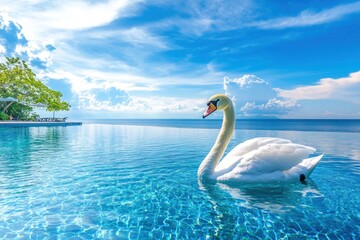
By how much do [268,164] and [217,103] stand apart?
2.18 m

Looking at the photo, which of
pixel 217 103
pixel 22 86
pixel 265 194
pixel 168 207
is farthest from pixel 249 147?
pixel 22 86

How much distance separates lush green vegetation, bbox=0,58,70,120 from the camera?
40469mm

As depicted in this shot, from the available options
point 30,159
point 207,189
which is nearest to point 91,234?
point 207,189

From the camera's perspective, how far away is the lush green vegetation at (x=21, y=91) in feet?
133

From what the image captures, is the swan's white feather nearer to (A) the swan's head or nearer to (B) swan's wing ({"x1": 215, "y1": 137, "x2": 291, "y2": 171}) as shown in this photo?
(B) swan's wing ({"x1": 215, "y1": 137, "x2": 291, "y2": 171})

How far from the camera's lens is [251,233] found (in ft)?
13.4

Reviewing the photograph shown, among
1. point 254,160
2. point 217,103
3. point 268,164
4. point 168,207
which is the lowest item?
point 168,207

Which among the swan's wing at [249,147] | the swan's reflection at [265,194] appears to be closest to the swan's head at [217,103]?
the swan's wing at [249,147]

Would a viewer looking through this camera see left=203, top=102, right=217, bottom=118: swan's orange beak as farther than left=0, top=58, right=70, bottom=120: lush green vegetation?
No

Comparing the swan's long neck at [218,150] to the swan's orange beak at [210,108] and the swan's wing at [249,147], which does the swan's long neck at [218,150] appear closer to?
the swan's wing at [249,147]

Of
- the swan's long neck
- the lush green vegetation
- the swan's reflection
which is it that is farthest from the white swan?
the lush green vegetation

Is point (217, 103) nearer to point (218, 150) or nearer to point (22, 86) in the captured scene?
point (218, 150)

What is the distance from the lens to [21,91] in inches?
1660

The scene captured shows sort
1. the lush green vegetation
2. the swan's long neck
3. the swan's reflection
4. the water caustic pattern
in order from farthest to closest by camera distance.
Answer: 1. the lush green vegetation
2. the swan's long neck
3. the swan's reflection
4. the water caustic pattern
